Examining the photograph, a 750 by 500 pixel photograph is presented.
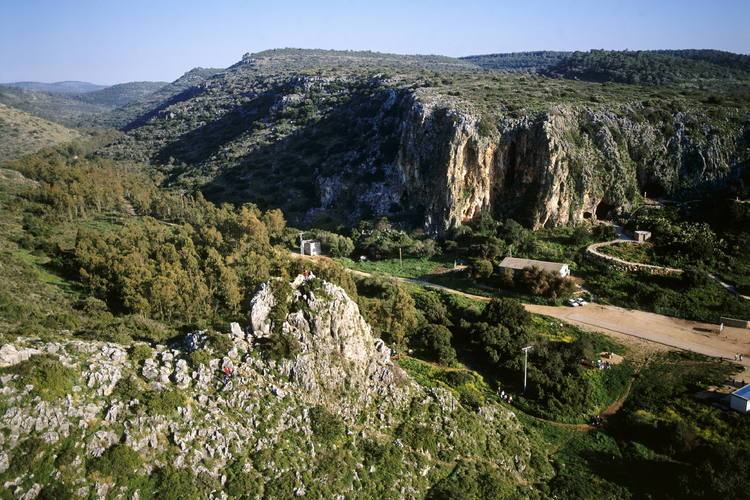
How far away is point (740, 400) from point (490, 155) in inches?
1670

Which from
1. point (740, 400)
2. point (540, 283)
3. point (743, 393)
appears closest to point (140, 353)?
point (740, 400)

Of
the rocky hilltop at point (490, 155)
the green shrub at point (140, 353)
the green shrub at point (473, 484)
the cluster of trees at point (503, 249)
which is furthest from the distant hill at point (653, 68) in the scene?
the green shrub at point (140, 353)

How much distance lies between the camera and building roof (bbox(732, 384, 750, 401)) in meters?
30.2

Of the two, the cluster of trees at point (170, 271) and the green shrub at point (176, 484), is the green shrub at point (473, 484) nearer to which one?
the green shrub at point (176, 484)

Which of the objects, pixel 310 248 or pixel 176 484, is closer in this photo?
pixel 176 484

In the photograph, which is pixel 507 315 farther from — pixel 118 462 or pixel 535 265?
pixel 118 462

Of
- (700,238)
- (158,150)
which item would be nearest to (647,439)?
(700,238)

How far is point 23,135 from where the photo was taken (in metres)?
113

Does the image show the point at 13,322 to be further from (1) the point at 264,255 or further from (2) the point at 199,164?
(2) the point at 199,164

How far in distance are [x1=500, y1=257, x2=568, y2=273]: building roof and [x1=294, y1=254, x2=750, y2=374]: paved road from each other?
531 cm

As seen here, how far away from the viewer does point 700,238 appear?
5288 cm

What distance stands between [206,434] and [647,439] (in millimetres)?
24485

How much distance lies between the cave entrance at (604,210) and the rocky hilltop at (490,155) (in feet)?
0.48

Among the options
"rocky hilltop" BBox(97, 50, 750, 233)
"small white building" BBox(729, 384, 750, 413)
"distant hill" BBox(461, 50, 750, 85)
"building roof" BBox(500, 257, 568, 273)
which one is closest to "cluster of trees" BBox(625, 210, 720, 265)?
"rocky hilltop" BBox(97, 50, 750, 233)
